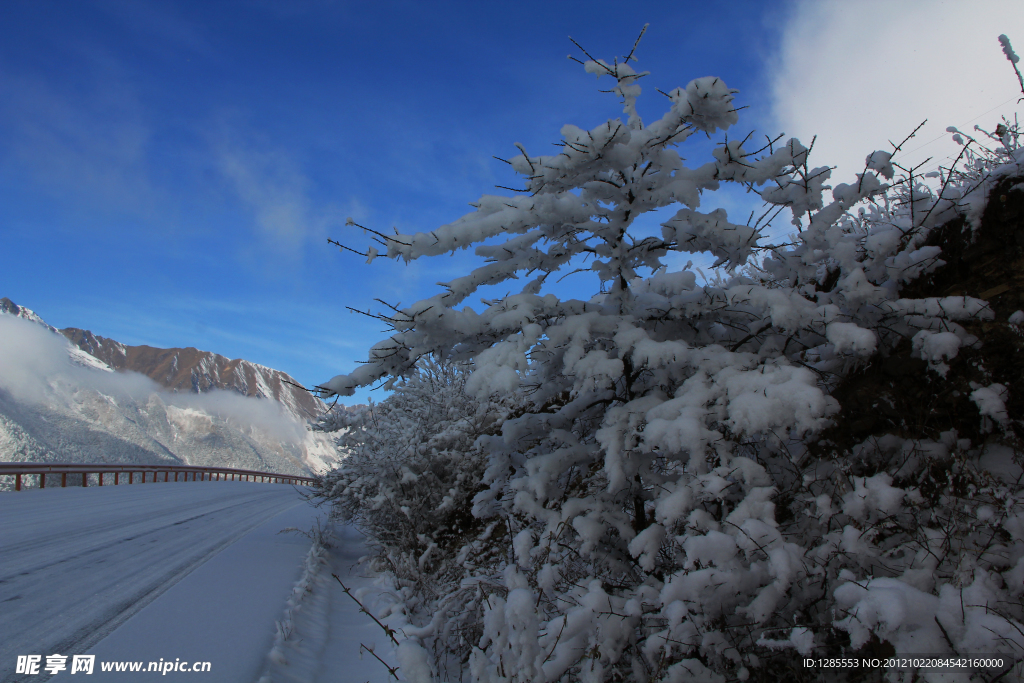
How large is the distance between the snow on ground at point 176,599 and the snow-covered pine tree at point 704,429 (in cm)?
138

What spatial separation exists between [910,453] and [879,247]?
1454 mm

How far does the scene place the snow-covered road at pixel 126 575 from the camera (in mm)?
4160

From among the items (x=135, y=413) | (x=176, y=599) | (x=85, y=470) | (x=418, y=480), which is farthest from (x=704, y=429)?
(x=135, y=413)

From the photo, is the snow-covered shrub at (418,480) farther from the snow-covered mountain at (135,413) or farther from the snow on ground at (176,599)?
the snow-covered mountain at (135,413)

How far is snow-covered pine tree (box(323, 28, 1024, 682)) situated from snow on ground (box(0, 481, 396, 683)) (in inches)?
54.4

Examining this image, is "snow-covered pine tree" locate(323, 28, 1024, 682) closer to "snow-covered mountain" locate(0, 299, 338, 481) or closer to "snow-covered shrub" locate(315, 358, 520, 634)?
"snow-covered shrub" locate(315, 358, 520, 634)

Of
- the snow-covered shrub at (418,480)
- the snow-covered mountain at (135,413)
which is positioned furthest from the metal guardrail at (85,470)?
the snow-covered mountain at (135,413)

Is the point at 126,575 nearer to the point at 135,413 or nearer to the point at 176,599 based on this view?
the point at 176,599

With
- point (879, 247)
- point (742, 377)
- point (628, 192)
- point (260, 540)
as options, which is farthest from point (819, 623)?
point (260, 540)

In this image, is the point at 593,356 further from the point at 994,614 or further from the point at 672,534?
the point at 994,614

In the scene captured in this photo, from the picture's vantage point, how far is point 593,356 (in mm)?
3150

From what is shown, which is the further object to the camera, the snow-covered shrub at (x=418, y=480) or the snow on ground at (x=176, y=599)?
the snow-covered shrub at (x=418, y=480)

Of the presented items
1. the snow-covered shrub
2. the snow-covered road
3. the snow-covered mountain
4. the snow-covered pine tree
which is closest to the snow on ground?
the snow-covered road

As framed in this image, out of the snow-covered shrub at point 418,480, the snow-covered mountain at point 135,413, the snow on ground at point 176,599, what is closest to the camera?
the snow on ground at point 176,599
